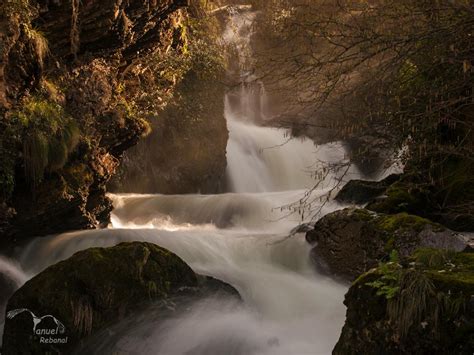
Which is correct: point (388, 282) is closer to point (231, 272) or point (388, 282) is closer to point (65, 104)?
point (231, 272)

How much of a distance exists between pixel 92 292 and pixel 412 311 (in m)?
3.73

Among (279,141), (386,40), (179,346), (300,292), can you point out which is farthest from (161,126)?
(386,40)

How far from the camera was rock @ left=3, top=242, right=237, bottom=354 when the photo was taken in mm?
5227

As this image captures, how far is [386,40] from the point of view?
136 inches

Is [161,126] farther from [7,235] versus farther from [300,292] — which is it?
[300,292]

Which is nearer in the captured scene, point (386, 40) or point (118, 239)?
point (386, 40)

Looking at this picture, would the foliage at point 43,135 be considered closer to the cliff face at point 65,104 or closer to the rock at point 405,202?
the cliff face at point 65,104

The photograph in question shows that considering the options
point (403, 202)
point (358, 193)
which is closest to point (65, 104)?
point (403, 202)

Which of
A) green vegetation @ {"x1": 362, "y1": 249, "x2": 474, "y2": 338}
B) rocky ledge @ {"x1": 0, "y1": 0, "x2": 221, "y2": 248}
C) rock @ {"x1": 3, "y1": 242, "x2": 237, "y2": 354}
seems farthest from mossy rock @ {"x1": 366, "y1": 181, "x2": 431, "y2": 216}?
rocky ledge @ {"x1": 0, "y1": 0, "x2": 221, "y2": 248}

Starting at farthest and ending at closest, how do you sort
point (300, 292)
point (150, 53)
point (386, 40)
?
point (150, 53), point (300, 292), point (386, 40)

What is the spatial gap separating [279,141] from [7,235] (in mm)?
12459

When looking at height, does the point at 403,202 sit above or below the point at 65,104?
below

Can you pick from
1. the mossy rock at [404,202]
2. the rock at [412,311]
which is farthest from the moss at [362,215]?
the rock at [412,311]

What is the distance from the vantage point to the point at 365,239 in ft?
23.0
